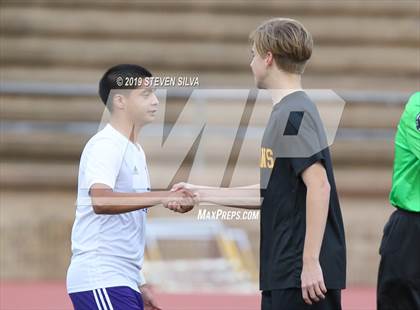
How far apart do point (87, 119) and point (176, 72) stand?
118cm

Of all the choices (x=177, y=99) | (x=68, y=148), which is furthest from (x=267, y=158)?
(x=177, y=99)

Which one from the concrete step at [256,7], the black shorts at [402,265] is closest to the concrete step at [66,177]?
the concrete step at [256,7]

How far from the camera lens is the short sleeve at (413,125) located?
4.96 meters

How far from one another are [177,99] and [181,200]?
770 cm

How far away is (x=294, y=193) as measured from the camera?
13.4ft

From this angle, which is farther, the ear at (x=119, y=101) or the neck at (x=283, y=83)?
the ear at (x=119, y=101)

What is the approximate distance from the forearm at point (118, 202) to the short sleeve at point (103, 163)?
0.05m

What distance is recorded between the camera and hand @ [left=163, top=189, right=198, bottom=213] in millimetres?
4426

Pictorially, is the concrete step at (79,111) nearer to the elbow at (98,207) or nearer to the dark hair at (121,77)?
the dark hair at (121,77)

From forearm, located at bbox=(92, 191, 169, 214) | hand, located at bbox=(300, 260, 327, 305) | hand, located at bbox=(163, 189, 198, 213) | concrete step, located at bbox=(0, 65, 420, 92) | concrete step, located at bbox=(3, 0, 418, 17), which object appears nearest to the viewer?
hand, located at bbox=(300, 260, 327, 305)

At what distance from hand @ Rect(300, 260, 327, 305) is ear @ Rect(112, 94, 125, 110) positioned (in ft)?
3.41

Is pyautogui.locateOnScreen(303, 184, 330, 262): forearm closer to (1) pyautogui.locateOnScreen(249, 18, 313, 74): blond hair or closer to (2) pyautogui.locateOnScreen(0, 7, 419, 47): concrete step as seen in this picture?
(1) pyautogui.locateOnScreen(249, 18, 313, 74): blond hair

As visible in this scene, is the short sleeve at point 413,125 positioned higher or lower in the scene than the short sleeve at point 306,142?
higher

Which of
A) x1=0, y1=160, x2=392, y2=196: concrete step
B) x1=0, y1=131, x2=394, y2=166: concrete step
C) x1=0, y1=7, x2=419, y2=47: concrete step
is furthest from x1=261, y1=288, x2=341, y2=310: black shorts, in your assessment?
x1=0, y1=7, x2=419, y2=47: concrete step
